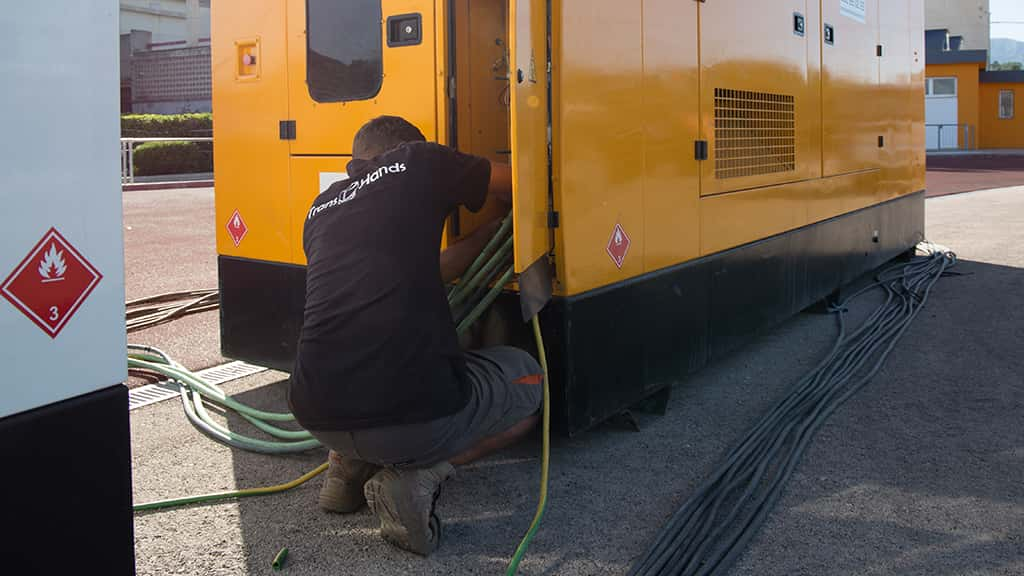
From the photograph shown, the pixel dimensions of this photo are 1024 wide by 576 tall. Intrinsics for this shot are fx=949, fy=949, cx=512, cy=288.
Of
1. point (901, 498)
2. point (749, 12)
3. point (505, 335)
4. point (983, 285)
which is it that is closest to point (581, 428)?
point (505, 335)

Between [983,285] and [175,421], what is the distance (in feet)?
21.8

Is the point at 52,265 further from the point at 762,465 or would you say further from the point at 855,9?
the point at 855,9

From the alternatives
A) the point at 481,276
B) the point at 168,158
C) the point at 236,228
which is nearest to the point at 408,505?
the point at 481,276

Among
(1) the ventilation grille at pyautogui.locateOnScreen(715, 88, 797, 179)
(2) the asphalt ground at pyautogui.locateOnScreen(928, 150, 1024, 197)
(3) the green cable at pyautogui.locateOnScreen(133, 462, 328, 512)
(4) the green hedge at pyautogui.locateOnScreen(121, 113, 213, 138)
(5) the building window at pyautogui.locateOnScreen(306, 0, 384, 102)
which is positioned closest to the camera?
(3) the green cable at pyautogui.locateOnScreen(133, 462, 328, 512)

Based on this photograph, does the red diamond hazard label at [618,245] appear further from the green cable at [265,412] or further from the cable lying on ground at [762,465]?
the cable lying on ground at [762,465]

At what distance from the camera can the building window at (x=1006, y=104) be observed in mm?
37094

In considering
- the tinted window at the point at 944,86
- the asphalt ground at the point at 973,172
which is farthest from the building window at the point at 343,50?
the tinted window at the point at 944,86

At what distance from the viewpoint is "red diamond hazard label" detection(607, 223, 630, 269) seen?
415 cm

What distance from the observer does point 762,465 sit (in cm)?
392

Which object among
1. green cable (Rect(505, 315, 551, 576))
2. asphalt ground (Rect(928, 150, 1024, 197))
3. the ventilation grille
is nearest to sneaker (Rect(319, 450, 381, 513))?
green cable (Rect(505, 315, 551, 576))

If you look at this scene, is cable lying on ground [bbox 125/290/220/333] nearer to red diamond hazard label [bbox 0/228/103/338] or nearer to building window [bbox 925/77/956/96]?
red diamond hazard label [bbox 0/228/103/338]

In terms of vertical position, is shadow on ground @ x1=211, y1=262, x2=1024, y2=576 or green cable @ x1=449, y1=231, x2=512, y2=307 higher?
green cable @ x1=449, y1=231, x2=512, y2=307

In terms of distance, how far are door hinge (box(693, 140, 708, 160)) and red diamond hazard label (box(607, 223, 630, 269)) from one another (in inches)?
32.8

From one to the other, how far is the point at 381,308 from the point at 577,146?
1230 millimetres
